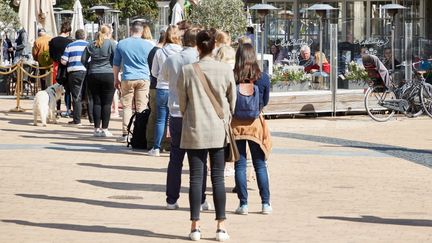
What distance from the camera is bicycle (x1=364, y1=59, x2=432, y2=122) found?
77.4ft

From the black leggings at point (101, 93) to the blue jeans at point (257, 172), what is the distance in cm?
715

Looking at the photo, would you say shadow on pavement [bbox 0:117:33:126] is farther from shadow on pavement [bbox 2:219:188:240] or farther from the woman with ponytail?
shadow on pavement [bbox 2:219:188:240]

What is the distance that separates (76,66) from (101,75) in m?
2.63

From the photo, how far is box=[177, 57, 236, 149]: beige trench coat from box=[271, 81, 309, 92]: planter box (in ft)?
44.9

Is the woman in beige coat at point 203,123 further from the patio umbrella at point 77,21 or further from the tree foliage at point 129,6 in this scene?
the tree foliage at point 129,6

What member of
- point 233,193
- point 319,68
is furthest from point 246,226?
point 319,68

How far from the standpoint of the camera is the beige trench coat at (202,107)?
399 inches

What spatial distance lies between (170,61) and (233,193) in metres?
1.52

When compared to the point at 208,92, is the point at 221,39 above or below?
above

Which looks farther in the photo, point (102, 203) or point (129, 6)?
point (129, 6)

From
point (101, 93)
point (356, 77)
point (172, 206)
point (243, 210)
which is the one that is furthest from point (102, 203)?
point (356, 77)

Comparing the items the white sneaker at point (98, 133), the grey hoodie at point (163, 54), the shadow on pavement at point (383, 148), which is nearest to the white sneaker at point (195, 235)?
the grey hoodie at point (163, 54)

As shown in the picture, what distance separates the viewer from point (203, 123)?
400 inches

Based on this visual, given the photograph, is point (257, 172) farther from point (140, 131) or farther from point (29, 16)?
point (29, 16)
